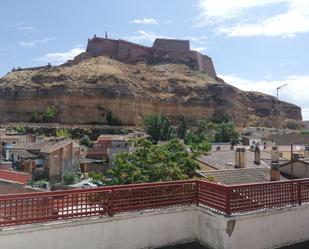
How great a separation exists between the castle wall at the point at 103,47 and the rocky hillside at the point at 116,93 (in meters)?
5.24

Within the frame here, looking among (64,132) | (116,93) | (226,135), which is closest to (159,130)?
(226,135)

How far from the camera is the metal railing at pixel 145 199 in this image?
7133 mm

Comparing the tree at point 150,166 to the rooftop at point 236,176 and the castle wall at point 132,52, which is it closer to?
the rooftop at point 236,176

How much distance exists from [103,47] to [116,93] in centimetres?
2688

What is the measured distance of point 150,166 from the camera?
739 inches

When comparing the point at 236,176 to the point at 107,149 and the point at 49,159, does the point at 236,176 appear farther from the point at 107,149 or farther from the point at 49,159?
the point at 107,149

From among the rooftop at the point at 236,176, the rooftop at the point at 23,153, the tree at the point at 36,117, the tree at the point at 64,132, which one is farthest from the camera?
the tree at the point at 36,117

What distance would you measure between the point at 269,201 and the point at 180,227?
1.92 meters

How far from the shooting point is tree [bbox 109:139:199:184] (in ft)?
57.7

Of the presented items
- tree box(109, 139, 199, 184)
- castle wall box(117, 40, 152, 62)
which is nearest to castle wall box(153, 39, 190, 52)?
castle wall box(117, 40, 152, 62)

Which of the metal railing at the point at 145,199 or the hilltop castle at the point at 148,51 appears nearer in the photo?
the metal railing at the point at 145,199

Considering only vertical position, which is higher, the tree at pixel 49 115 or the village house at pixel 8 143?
the tree at pixel 49 115

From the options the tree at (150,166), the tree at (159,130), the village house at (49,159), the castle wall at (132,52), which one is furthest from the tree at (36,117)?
the tree at (150,166)

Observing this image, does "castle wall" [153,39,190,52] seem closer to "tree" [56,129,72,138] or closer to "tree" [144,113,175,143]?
"tree" [56,129,72,138]
